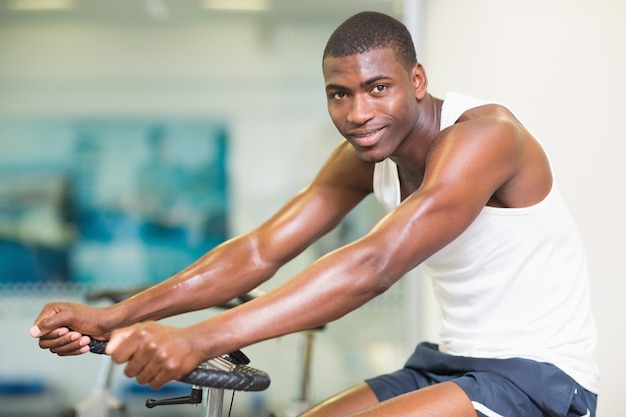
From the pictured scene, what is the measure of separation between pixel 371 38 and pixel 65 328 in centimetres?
84

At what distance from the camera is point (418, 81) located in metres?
1.77

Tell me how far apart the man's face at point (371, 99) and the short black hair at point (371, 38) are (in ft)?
0.05

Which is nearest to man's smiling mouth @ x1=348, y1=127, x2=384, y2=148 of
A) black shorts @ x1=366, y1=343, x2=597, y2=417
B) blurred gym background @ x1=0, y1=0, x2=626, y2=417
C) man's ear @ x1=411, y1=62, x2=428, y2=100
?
man's ear @ x1=411, y1=62, x2=428, y2=100

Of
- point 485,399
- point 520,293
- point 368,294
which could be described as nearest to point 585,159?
point 520,293

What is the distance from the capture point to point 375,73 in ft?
5.40

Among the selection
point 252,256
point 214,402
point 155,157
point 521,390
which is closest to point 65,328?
point 214,402

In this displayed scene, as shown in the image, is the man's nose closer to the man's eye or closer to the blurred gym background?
the man's eye

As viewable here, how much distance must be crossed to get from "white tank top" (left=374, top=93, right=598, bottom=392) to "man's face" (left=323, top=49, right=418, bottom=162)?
16cm

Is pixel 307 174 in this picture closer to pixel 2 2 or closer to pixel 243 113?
pixel 243 113

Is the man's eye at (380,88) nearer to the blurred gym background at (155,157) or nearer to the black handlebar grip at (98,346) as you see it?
the black handlebar grip at (98,346)

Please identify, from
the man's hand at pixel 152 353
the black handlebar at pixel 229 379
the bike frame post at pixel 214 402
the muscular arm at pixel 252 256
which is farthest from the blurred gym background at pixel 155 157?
the man's hand at pixel 152 353

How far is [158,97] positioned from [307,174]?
32.3 inches

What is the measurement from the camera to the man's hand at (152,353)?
47.5 inches

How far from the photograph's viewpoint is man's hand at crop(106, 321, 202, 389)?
3.96ft
